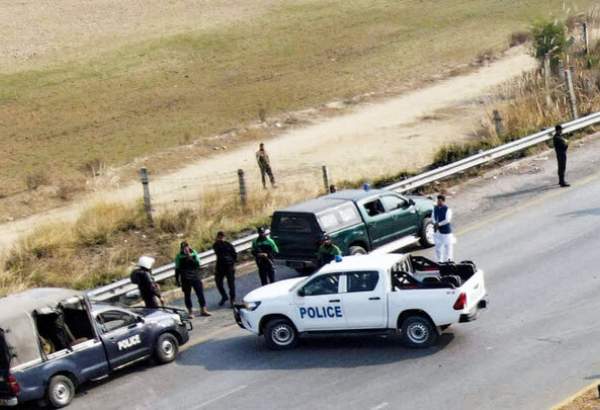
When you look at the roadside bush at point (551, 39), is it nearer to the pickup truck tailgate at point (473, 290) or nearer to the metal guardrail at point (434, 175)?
the metal guardrail at point (434, 175)

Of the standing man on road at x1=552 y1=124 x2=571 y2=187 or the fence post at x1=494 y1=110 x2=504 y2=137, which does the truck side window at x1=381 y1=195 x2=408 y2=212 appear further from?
the fence post at x1=494 y1=110 x2=504 y2=137

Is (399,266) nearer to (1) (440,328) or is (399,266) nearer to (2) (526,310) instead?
(1) (440,328)

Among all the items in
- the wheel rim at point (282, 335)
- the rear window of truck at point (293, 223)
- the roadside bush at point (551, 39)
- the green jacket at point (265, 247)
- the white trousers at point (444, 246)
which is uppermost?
the roadside bush at point (551, 39)

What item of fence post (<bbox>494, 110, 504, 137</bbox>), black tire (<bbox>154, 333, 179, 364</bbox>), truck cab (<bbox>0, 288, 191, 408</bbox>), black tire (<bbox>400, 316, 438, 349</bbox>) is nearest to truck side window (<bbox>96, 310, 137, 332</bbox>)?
truck cab (<bbox>0, 288, 191, 408</bbox>)

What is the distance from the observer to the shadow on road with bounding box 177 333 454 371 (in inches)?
719

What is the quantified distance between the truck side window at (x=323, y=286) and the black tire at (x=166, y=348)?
2.30 meters

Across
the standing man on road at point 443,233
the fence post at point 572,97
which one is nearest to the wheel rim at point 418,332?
the standing man on road at point 443,233

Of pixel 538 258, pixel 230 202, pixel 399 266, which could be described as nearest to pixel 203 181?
pixel 230 202

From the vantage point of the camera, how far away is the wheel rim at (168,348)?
19.1 meters

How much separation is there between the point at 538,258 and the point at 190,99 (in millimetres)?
28713

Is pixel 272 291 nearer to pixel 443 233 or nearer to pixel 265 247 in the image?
pixel 265 247

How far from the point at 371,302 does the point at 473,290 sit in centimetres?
158

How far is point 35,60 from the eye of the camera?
55.7 m

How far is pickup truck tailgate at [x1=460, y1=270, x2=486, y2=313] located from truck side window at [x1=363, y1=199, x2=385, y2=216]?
15.3 ft
